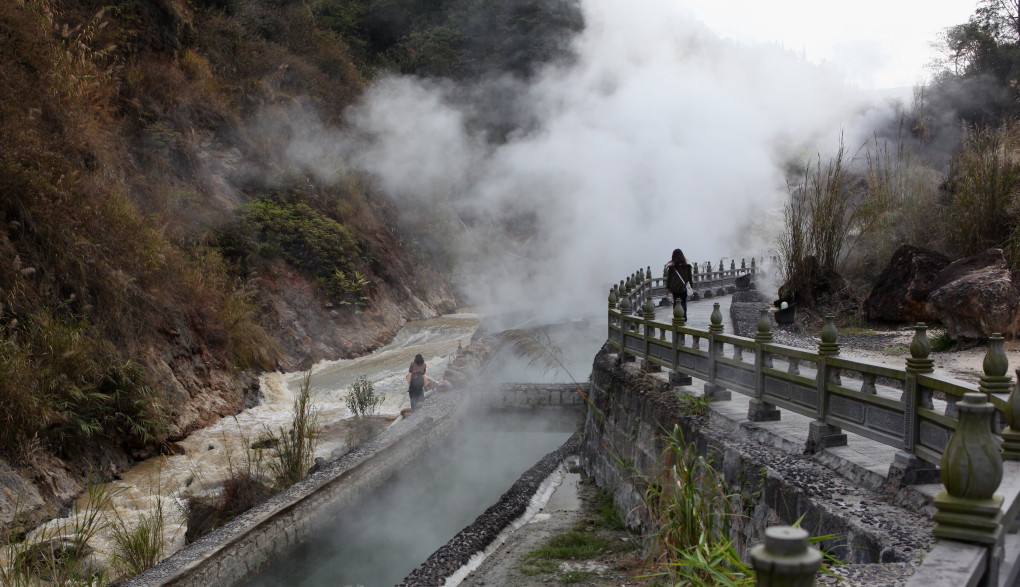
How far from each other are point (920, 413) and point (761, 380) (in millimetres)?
2059

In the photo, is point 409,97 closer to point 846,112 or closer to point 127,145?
point 127,145

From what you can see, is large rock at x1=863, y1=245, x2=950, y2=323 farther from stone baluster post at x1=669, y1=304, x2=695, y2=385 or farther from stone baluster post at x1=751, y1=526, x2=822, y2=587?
stone baluster post at x1=751, y1=526, x2=822, y2=587

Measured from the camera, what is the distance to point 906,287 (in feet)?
44.3

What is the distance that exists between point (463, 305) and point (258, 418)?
15.8 meters

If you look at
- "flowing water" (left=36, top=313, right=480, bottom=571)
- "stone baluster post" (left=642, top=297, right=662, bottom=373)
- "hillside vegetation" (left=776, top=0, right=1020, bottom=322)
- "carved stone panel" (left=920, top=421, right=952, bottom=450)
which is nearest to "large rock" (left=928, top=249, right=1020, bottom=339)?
"hillside vegetation" (left=776, top=0, right=1020, bottom=322)

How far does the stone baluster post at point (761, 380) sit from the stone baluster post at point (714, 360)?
103 cm

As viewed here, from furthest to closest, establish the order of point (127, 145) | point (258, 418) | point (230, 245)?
point (230, 245) < point (127, 145) < point (258, 418)

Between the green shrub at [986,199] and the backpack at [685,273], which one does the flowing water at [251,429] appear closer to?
the backpack at [685,273]

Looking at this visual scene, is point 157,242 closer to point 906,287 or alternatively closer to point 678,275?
point 678,275

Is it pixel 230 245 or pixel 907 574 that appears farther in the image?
pixel 230 245

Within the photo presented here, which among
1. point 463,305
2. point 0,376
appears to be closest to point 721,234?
point 463,305

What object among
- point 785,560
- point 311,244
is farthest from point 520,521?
point 311,244

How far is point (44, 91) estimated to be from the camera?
42.5 ft

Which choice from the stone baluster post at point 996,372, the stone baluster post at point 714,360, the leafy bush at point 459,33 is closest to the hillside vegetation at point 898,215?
the stone baluster post at point 714,360
